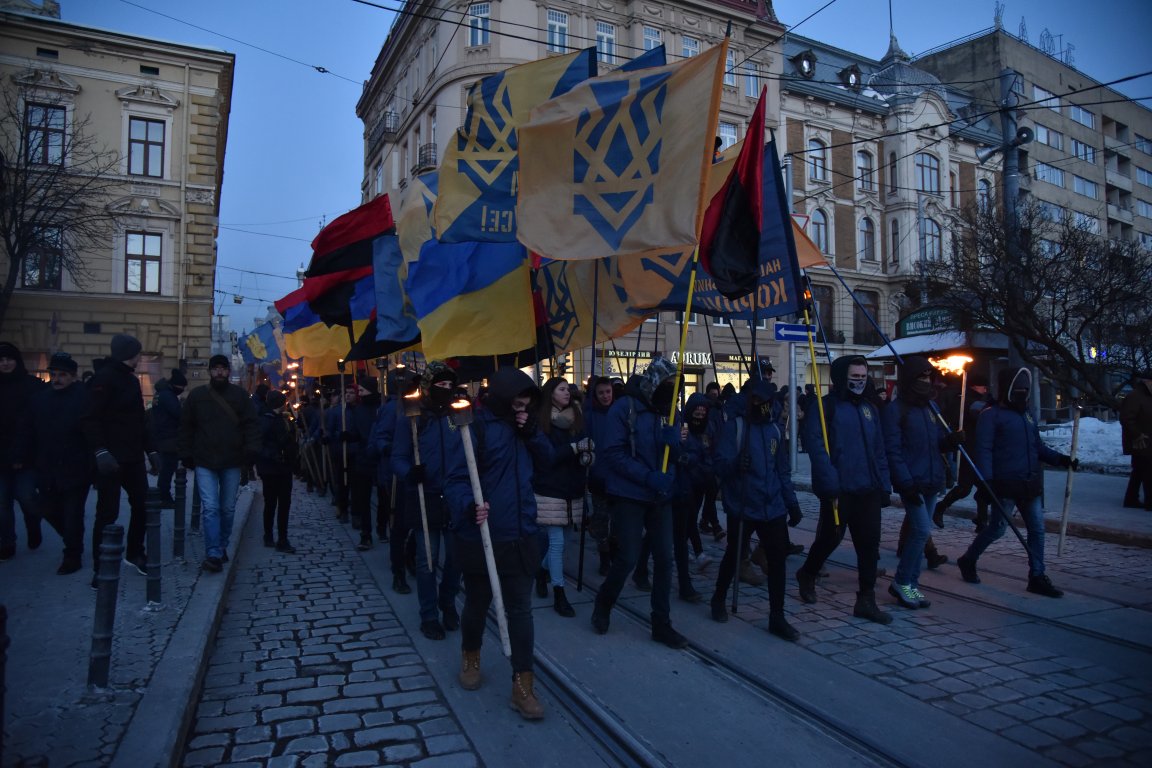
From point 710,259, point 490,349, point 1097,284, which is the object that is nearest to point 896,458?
point 710,259

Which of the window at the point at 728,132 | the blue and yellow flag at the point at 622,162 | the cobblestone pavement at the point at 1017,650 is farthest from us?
the window at the point at 728,132

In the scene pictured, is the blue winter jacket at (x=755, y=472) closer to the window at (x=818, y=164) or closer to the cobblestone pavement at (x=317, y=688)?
the cobblestone pavement at (x=317, y=688)

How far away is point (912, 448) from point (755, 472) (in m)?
1.73

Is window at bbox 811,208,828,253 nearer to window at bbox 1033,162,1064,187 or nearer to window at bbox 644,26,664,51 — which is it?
window at bbox 644,26,664,51

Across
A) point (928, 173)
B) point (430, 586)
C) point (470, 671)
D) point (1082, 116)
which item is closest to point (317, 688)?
point (470, 671)

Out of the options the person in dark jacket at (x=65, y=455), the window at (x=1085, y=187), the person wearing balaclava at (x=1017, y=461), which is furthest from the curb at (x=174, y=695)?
the window at (x=1085, y=187)

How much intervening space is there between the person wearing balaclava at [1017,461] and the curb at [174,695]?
21.4ft

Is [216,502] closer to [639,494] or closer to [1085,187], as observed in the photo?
[639,494]

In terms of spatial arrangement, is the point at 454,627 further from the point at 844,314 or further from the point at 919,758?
the point at 844,314

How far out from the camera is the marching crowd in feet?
14.5

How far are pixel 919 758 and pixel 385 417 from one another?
5379 millimetres

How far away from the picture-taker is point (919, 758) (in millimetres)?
3686

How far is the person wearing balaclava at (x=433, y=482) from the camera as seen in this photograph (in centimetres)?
475

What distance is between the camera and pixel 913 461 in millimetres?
6469
